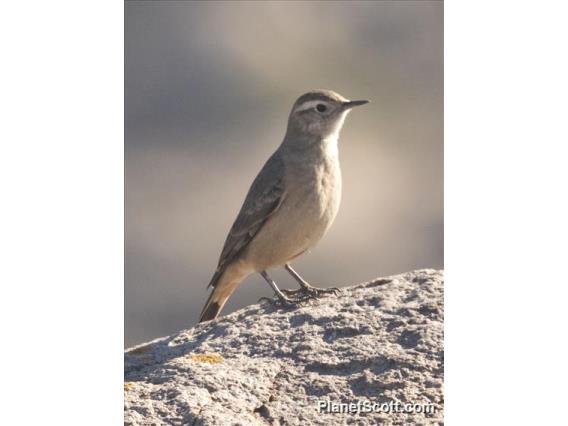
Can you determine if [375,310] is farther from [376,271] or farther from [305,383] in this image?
[376,271]

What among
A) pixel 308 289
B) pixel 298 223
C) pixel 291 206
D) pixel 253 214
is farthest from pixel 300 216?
pixel 308 289

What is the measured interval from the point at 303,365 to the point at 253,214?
2.56 m

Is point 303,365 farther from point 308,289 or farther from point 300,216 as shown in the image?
point 300,216

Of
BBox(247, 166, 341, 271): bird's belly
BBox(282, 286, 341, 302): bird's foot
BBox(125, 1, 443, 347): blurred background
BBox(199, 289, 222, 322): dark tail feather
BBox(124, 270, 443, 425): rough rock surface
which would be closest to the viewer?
BBox(124, 270, 443, 425): rough rock surface

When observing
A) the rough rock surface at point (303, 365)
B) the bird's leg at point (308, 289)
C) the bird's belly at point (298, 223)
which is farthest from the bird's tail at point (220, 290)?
the rough rock surface at point (303, 365)

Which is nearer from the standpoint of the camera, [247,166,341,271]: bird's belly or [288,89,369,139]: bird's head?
[247,166,341,271]: bird's belly

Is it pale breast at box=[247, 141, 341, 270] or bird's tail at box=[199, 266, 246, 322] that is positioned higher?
pale breast at box=[247, 141, 341, 270]

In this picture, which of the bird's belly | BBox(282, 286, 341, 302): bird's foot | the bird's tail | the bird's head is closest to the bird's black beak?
the bird's head

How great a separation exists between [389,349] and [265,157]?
3471 mm

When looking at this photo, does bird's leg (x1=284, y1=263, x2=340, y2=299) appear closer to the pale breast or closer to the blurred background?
the pale breast

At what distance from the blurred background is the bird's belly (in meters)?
0.26

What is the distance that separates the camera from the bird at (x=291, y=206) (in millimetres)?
11016

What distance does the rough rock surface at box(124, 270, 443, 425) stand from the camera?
860 cm

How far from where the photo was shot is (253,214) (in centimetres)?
1127
